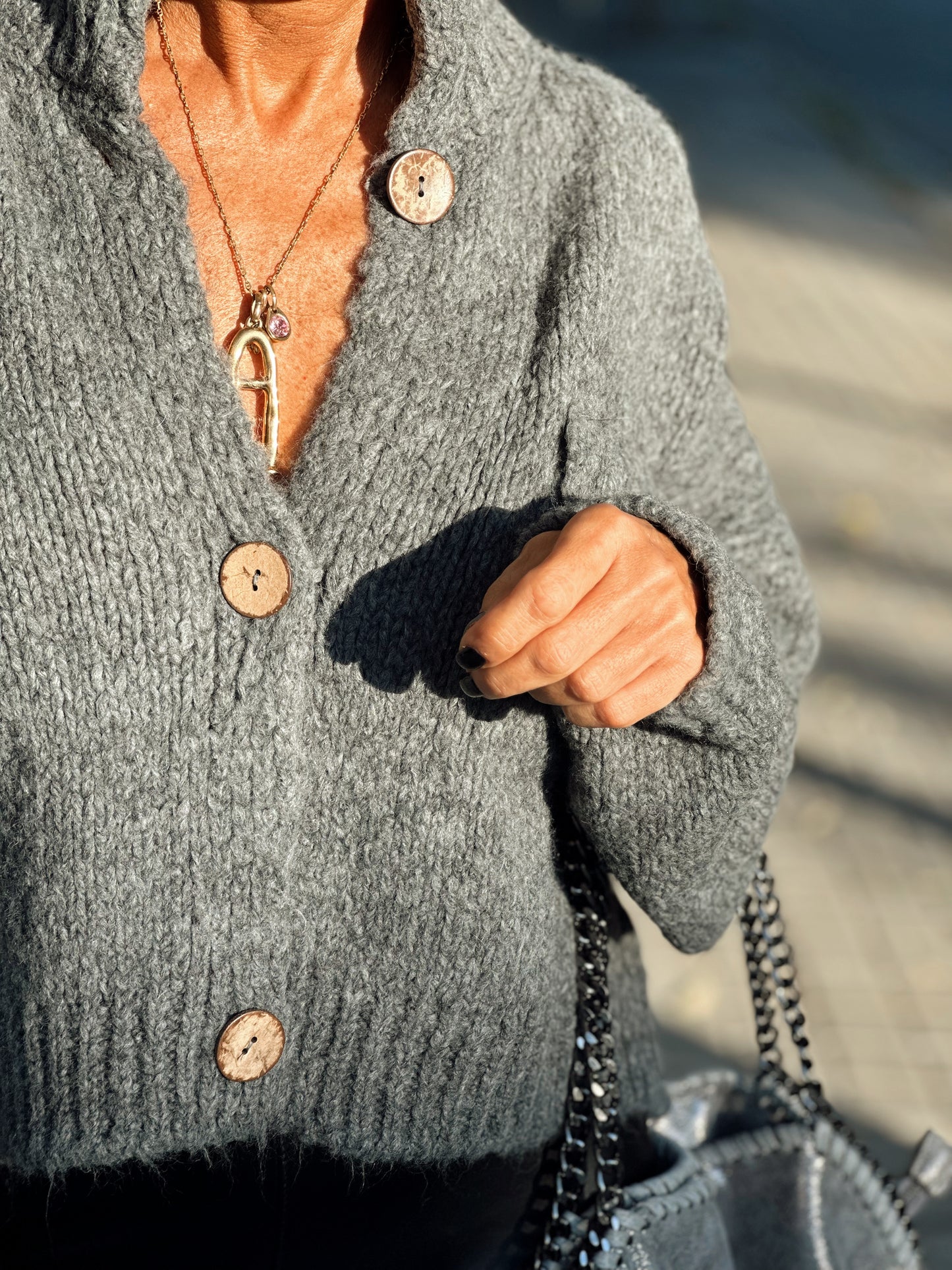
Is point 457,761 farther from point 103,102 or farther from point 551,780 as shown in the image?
point 103,102

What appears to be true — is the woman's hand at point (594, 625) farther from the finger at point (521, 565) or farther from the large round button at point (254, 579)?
the large round button at point (254, 579)

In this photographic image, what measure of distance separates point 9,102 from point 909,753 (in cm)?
356

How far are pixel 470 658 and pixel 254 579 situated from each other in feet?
0.75

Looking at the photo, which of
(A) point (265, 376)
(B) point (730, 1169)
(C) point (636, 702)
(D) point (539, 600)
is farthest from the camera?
(B) point (730, 1169)

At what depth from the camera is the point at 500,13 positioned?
135 cm

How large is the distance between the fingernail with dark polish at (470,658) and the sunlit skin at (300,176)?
10 cm

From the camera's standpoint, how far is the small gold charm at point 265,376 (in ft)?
3.95

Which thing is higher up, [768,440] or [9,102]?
[9,102]

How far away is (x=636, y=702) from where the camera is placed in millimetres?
1104

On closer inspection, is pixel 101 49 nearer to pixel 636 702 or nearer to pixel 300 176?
pixel 300 176

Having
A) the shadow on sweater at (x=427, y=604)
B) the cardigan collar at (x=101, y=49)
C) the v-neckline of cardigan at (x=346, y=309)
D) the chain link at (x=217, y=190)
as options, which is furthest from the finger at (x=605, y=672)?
the cardigan collar at (x=101, y=49)

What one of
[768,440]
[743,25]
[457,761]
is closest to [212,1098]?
[457,761]

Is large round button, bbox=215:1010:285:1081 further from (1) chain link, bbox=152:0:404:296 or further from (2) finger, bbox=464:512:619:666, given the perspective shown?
(1) chain link, bbox=152:0:404:296

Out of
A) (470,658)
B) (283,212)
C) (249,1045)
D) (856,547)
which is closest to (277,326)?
(283,212)
